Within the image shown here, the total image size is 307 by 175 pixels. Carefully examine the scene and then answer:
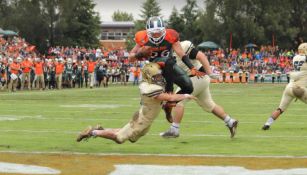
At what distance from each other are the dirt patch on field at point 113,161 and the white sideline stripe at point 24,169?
4.8 inches

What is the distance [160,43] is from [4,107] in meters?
10.1

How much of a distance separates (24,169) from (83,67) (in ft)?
104

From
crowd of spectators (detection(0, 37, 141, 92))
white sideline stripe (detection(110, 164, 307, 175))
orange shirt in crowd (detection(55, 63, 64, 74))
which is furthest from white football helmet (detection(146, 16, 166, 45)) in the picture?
orange shirt in crowd (detection(55, 63, 64, 74))

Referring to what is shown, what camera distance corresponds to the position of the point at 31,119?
15000 millimetres

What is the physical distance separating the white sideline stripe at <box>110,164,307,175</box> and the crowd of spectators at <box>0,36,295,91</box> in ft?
59.6

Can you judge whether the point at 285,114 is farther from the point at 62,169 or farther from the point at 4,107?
the point at 62,169

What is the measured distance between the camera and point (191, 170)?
7809 mm

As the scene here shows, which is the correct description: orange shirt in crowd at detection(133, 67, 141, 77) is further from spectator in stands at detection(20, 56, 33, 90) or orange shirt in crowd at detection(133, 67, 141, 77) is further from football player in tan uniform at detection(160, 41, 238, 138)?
football player in tan uniform at detection(160, 41, 238, 138)

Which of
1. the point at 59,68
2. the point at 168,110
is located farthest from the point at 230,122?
the point at 59,68

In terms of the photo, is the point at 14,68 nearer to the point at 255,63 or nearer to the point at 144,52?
the point at 255,63

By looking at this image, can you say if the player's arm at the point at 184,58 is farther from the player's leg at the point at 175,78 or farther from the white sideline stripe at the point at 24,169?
the white sideline stripe at the point at 24,169

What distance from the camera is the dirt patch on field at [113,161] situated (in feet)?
26.2

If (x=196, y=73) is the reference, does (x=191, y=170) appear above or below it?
below

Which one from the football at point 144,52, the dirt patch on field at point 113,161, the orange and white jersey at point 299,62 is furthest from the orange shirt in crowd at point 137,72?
the dirt patch on field at point 113,161
